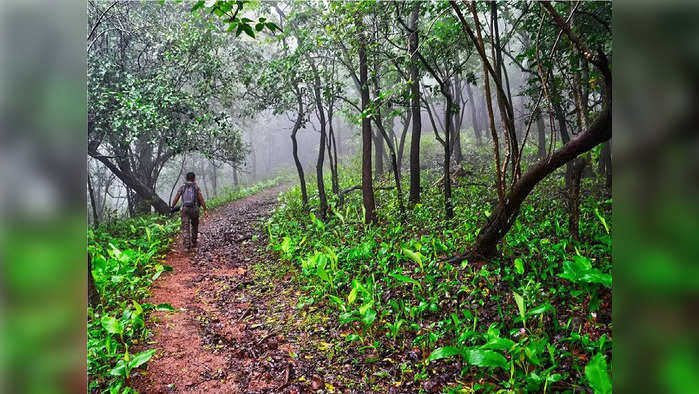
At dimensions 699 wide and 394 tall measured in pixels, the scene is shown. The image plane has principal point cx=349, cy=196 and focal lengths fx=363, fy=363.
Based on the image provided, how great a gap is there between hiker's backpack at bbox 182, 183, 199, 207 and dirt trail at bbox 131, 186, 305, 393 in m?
1.02

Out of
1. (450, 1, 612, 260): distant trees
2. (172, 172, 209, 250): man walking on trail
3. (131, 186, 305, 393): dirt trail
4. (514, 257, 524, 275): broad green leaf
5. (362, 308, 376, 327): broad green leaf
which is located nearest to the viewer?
(450, 1, 612, 260): distant trees

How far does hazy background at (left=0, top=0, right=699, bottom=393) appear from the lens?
333 millimetres

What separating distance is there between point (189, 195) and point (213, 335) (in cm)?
409

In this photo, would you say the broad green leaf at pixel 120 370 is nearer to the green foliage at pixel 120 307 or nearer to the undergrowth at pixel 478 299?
the green foliage at pixel 120 307

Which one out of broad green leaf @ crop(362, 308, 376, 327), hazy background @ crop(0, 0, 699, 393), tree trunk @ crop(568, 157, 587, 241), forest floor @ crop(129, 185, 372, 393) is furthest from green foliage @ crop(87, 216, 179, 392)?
tree trunk @ crop(568, 157, 587, 241)

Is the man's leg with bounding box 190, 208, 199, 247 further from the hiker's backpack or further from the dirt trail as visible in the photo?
the dirt trail

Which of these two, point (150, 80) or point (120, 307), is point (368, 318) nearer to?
point (120, 307)

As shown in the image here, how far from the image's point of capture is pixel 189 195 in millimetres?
7441

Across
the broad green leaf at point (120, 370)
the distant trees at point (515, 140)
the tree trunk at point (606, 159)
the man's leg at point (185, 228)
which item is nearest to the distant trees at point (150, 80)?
the man's leg at point (185, 228)

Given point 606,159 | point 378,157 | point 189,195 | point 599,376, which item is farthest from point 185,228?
point 378,157

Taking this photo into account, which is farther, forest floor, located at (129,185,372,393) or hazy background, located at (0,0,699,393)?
forest floor, located at (129,185,372,393)
